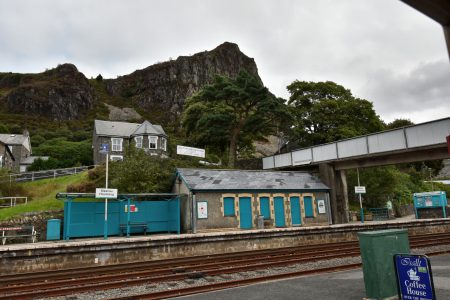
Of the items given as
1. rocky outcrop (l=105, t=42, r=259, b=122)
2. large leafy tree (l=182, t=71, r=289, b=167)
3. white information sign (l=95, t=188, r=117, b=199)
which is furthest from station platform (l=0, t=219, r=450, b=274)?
rocky outcrop (l=105, t=42, r=259, b=122)

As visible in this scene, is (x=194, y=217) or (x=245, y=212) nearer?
(x=194, y=217)

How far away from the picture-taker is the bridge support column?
2906cm

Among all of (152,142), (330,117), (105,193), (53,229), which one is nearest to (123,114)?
(152,142)

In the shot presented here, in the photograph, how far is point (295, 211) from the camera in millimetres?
27266

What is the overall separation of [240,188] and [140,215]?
725cm

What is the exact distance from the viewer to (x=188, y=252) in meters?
17.7

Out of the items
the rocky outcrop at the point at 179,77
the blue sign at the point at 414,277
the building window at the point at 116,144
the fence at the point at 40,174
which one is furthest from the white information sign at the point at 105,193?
the rocky outcrop at the point at 179,77

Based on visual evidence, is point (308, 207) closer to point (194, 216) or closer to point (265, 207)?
point (265, 207)

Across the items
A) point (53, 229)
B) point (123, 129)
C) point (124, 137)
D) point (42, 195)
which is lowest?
point (53, 229)

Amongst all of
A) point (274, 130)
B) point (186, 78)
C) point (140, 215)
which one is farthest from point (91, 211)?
point (186, 78)

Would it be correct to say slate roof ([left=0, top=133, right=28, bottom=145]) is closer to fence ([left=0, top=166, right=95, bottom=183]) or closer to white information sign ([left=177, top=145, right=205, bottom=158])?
fence ([left=0, top=166, right=95, bottom=183])

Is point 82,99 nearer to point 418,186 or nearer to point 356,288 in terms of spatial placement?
point 418,186

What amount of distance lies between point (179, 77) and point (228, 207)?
10334cm

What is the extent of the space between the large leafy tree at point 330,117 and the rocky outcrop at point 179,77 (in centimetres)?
7339
